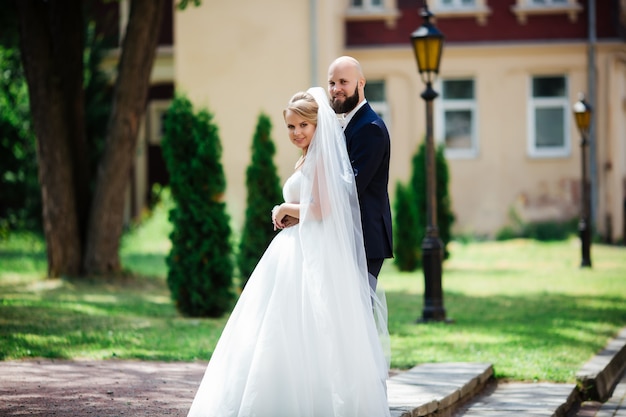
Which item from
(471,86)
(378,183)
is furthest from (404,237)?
(378,183)

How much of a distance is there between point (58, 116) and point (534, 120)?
14.6 m

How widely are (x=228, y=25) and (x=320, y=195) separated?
785 inches

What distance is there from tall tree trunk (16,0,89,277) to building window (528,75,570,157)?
45.5 ft

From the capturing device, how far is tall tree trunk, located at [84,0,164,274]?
51.7ft

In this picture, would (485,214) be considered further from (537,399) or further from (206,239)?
(537,399)

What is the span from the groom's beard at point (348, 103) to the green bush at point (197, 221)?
20.4 ft

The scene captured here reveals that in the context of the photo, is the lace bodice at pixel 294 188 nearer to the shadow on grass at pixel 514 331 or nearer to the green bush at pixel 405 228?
the shadow on grass at pixel 514 331

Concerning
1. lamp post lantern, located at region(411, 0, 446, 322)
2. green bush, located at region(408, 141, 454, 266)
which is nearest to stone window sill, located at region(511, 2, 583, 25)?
green bush, located at region(408, 141, 454, 266)

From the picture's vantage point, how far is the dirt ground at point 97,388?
652 cm

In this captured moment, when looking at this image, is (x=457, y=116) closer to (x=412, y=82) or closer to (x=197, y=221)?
(x=412, y=82)

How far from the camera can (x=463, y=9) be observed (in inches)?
1033

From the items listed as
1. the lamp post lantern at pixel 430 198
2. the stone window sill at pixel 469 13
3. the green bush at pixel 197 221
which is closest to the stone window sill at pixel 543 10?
the stone window sill at pixel 469 13

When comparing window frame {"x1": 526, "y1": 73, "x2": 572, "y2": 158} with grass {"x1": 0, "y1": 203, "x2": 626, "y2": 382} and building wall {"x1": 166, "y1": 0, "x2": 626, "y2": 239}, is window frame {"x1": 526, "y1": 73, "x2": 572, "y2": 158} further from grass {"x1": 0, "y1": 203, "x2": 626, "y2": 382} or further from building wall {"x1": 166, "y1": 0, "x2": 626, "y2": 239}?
grass {"x1": 0, "y1": 203, "x2": 626, "y2": 382}

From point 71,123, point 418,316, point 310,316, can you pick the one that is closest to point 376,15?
point 71,123
